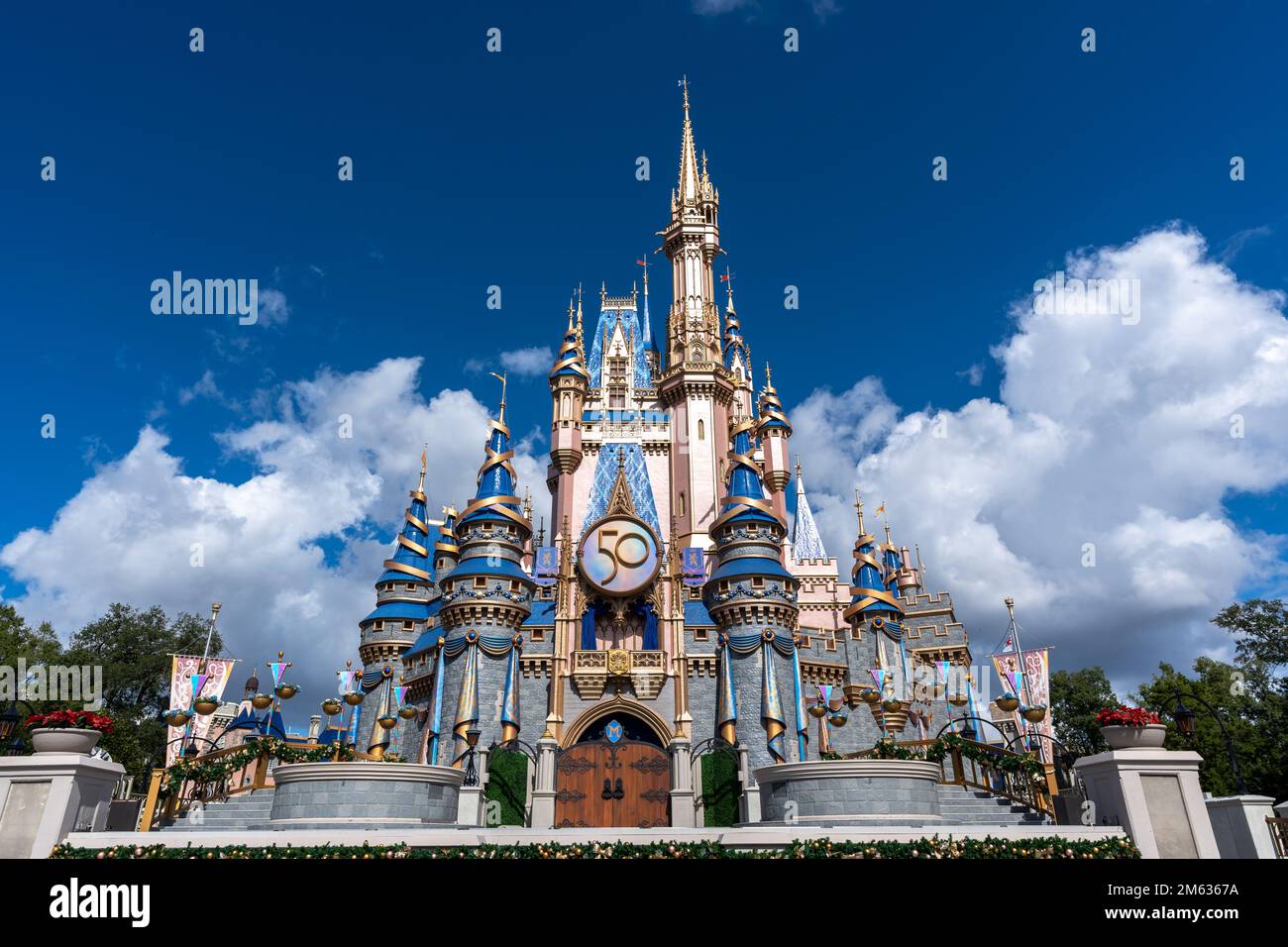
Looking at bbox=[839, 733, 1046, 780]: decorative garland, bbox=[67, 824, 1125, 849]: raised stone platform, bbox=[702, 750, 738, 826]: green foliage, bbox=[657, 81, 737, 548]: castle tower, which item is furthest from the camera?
bbox=[657, 81, 737, 548]: castle tower

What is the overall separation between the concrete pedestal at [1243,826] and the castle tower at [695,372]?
106ft

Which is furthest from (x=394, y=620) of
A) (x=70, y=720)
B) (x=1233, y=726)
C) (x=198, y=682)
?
(x=1233, y=726)

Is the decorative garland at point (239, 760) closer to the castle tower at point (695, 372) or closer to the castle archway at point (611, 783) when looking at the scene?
the castle archway at point (611, 783)

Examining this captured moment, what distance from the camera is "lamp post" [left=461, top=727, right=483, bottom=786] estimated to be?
25586 mm

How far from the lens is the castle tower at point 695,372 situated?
48469 millimetres

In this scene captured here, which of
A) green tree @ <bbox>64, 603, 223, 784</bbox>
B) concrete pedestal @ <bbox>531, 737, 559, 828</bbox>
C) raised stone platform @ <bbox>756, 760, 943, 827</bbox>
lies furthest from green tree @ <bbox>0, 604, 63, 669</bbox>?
raised stone platform @ <bbox>756, 760, 943, 827</bbox>

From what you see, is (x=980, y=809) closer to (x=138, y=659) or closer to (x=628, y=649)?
(x=628, y=649)

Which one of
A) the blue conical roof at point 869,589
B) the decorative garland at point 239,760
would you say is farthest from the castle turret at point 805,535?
the decorative garland at point 239,760

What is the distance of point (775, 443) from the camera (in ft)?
172

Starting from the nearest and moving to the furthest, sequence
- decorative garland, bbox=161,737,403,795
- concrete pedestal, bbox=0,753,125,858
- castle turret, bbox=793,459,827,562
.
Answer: concrete pedestal, bbox=0,753,125,858
decorative garland, bbox=161,737,403,795
castle turret, bbox=793,459,827,562

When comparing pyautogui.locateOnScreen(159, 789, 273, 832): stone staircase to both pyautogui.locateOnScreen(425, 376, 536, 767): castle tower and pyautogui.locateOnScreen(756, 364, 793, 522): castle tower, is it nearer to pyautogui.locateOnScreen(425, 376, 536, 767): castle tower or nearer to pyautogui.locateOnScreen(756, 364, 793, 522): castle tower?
pyautogui.locateOnScreen(425, 376, 536, 767): castle tower

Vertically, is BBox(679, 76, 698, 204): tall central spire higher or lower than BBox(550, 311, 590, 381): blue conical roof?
higher

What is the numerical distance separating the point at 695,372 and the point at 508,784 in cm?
3162

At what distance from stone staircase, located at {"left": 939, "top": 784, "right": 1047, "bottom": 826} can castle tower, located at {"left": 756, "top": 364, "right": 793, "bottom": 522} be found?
31.1 metres
